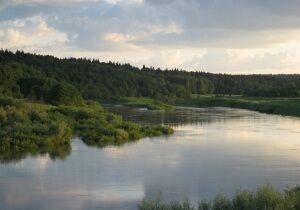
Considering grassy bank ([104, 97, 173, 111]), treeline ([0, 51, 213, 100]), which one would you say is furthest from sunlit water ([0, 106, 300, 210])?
treeline ([0, 51, 213, 100])

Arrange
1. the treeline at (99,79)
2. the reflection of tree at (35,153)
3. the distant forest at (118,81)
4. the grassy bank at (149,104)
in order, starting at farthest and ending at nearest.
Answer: the treeline at (99,79) < the distant forest at (118,81) < the grassy bank at (149,104) < the reflection of tree at (35,153)

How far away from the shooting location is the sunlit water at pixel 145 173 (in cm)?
1895

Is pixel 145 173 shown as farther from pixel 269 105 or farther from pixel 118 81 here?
pixel 118 81

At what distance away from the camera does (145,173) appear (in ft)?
78.3

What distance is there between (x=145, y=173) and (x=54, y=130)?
11.5 meters

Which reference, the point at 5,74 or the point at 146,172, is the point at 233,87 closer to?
the point at 5,74

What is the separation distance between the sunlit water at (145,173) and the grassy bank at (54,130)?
4.23ft

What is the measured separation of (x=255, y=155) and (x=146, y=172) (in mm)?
8971

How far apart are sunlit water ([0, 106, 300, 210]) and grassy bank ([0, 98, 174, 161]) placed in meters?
1.29

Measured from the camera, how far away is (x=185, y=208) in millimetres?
14508

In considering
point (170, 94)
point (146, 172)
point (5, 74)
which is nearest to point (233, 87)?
point (170, 94)

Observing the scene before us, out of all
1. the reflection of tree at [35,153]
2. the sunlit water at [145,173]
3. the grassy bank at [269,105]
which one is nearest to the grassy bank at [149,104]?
the grassy bank at [269,105]

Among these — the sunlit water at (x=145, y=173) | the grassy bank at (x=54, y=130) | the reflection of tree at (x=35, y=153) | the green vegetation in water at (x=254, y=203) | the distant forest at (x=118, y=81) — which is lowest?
the sunlit water at (x=145, y=173)

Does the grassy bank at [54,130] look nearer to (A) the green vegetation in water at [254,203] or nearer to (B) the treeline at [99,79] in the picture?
(A) the green vegetation in water at [254,203]
